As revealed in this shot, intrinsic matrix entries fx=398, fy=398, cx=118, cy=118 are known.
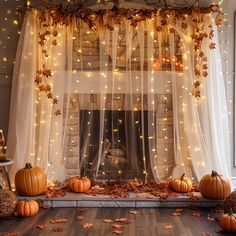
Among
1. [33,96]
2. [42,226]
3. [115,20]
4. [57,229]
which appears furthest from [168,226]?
[115,20]

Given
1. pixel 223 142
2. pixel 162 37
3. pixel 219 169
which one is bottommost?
pixel 219 169

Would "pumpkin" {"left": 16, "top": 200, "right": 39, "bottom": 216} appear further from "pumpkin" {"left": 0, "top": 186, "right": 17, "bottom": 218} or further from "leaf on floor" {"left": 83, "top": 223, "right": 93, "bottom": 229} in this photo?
"leaf on floor" {"left": 83, "top": 223, "right": 93, "bottom": 229}

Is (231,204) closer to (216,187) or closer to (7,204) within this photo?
(216,187)

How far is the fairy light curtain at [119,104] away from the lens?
5020 mm

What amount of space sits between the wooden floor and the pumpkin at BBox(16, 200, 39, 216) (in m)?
0.06

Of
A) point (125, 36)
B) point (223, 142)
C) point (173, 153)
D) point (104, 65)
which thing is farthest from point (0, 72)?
point (223, 142)

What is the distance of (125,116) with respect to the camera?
5168mm

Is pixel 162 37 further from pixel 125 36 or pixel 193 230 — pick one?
pixel 193 230

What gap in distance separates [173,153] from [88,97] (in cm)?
134

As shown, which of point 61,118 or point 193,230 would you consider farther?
point 61,118

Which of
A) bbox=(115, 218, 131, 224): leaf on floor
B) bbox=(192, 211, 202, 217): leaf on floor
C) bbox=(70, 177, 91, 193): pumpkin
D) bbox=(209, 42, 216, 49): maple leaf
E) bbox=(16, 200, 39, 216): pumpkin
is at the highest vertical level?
bbox=(209, 42, 216, 49): maple leaf

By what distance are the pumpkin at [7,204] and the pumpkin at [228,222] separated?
208cm

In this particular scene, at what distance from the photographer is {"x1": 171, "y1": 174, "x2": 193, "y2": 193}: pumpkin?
4691 mm

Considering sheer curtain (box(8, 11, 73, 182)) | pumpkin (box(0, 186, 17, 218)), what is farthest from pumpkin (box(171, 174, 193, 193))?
pumpkin (box(0, 186, 17, 218))
